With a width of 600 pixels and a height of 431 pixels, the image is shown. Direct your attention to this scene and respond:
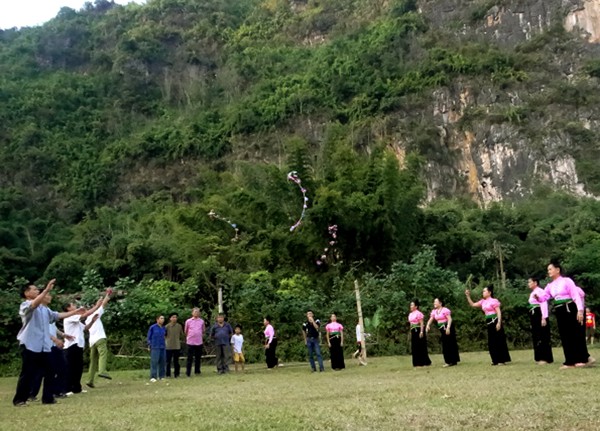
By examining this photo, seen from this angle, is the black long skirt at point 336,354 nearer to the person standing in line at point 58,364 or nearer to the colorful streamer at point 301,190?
the person standing in line at point 58,364

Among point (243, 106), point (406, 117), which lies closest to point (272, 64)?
point (243, 106)

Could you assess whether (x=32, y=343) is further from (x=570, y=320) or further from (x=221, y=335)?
(x=221, y=335)

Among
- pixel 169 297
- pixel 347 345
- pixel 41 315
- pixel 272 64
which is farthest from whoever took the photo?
pixel 272 64

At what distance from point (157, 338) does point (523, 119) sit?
54.2m

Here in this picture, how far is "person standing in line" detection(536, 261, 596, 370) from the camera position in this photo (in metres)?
9.27

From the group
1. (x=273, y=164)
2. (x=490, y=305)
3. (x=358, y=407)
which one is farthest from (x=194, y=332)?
(x=273, y=164)

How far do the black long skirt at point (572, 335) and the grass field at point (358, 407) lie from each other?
0.35 metres

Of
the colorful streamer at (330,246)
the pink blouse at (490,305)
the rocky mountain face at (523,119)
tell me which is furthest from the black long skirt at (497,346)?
the rocky mountain face at (523,119)

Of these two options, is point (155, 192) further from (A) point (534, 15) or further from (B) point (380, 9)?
(A) point (534, 15)

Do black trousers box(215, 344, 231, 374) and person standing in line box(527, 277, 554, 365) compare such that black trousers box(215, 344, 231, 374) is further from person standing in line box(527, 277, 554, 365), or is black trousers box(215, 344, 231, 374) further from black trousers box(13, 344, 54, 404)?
black trousers box(13, 344, 54, 404)

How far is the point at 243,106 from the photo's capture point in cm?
7362

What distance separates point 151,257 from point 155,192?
125 feet

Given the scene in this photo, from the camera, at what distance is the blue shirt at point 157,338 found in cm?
1271

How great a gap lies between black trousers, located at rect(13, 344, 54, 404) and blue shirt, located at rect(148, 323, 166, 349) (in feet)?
14.9
